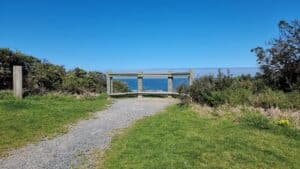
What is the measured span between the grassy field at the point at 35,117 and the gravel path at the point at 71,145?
423 millimetres

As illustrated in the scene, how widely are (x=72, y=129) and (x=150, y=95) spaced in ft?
35.2

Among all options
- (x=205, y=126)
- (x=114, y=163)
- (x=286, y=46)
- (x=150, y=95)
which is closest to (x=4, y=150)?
(x=114, y=163)

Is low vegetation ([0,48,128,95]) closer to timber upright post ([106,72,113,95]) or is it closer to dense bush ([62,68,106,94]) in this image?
dense bush ([62,68,106,94])

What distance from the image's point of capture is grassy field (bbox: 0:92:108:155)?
1037 cm

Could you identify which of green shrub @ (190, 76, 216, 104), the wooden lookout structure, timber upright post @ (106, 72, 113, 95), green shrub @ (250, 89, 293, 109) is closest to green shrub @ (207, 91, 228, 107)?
green shrub @ (190, 76, 216, 104)

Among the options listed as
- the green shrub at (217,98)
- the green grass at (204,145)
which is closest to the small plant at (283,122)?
the green grass at (204,145)

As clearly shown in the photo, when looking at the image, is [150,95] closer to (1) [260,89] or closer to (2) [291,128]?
(1) [260,89]

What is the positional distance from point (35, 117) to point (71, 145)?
11.8ft

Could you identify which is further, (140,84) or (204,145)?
(140,84)

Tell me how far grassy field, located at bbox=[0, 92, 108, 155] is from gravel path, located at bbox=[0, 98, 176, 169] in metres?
0.42

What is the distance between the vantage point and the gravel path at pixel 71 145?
8.13 m

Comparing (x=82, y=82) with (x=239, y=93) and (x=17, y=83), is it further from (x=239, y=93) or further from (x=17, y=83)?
(x=239, y=93)

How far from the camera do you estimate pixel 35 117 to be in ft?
42.2

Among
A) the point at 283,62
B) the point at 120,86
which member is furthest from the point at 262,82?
the point at 120,86
